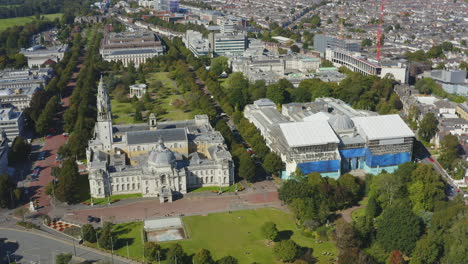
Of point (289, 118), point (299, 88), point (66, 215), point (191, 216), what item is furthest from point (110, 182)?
point (299, 88)

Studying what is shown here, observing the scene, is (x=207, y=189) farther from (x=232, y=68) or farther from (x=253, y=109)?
(x=232, y=68)

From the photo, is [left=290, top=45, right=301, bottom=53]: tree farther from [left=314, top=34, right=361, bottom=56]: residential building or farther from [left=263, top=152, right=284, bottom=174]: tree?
[left=263, top=152, right=284, bottom=174]: tree

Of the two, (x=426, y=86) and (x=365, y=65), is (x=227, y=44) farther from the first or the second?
(x=426, y=86)

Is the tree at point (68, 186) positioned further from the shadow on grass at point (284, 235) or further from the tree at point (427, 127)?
the tree at point (427, 127)

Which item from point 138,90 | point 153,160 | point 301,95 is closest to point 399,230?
point 153,160

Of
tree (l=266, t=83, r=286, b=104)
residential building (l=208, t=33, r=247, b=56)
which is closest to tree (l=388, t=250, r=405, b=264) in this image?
tree (l=266, t=83, r=286, b=104)

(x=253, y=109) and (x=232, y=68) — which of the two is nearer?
(x=253, y=109)

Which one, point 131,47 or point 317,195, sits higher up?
point 131,47
